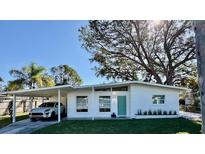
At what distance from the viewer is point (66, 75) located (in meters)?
39.7

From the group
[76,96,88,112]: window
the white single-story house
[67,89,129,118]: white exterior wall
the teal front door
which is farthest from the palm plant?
the teal front door

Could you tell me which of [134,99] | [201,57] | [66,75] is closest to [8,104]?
[134,99]

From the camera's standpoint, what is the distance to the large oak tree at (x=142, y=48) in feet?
84.1

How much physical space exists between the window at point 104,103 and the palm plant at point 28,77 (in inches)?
446

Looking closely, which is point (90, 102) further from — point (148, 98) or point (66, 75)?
point (66, 75)

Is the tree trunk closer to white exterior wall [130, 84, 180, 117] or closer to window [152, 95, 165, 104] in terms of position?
white exterior wall [130, 84, 180, 117]

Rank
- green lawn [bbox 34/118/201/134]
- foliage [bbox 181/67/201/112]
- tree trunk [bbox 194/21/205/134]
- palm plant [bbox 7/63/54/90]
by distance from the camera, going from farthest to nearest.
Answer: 1. palm plant [bbox 7/63/54/90]
2. foliage [bbox 181/67/201/112]
3. green lawn [bbox 34/118/201/134]
4. tree trunk [bbox 194/21/205/134]

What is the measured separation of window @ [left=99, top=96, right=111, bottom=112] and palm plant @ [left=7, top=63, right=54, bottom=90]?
37.1ft

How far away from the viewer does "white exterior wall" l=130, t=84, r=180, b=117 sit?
738 inches

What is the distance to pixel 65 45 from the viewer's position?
30.4 m

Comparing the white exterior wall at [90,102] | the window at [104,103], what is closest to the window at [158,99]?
the white exterior wall at [90,102]

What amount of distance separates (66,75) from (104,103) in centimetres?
2151

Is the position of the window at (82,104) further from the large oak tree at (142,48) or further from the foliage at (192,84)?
the foliage at (192,84)

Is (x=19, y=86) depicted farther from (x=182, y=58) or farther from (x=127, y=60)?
(x=182, y=58)
